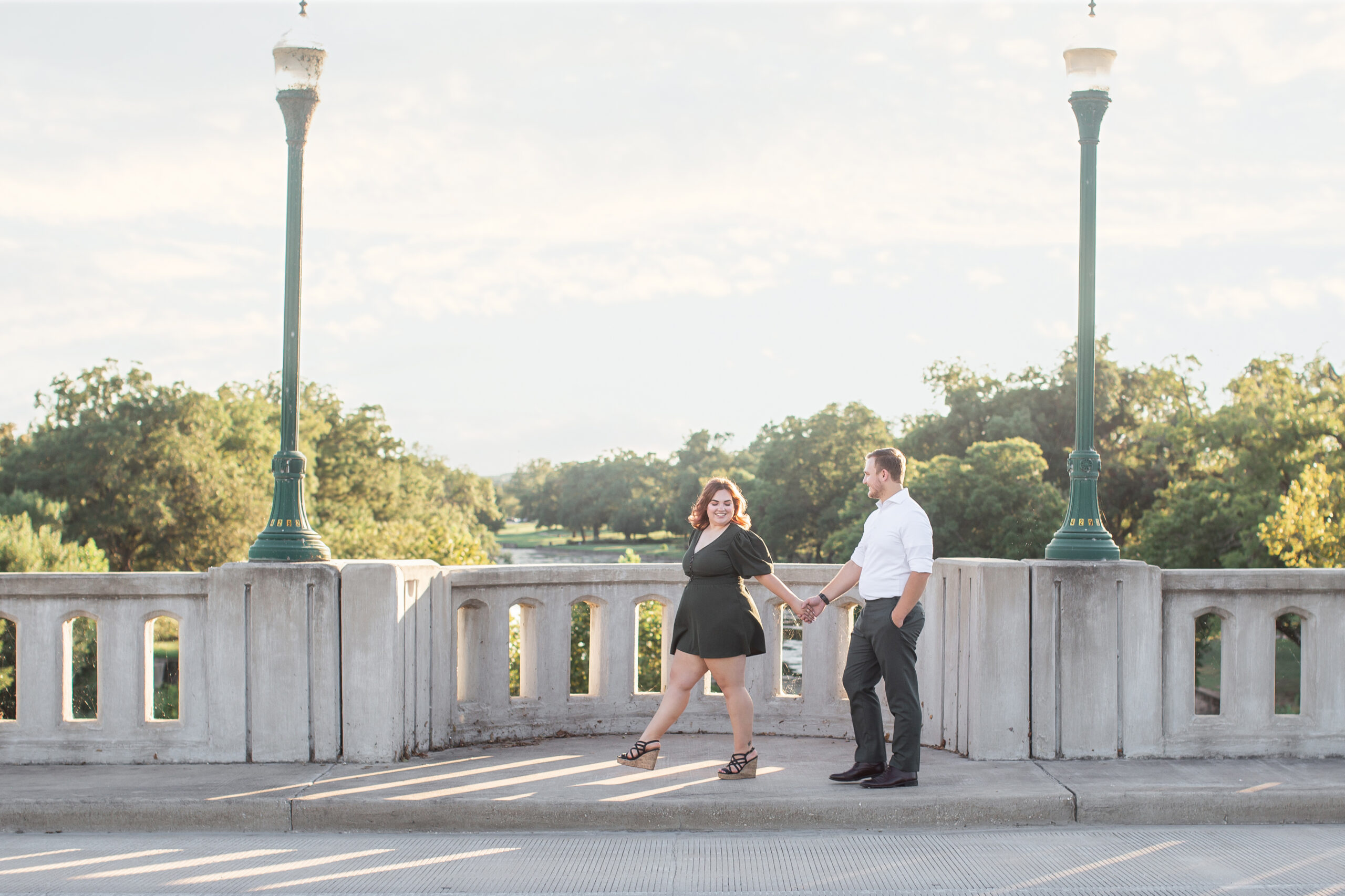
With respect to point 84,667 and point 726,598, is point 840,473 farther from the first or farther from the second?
point 726,598

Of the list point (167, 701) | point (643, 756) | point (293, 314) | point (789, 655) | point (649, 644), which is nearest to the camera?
point (643, 756)

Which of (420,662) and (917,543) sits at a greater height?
(917,543)

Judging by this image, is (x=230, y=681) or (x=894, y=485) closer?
(x=894, y=485)

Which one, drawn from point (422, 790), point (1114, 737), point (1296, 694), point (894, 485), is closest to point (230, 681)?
point (422, 790)

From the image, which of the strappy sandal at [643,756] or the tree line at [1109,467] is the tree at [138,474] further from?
the strappy sandal at [643,756]

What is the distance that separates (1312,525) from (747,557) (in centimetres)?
2837

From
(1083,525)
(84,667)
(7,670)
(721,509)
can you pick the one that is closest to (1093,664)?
(1083,525)

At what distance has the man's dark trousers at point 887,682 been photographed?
6.27 metres

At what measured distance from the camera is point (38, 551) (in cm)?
3722

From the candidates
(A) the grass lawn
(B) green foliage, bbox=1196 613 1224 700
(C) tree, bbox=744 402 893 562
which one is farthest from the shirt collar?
(A) the grass lawn

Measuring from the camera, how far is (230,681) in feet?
22.6

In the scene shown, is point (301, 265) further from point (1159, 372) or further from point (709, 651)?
point (1159, 372)

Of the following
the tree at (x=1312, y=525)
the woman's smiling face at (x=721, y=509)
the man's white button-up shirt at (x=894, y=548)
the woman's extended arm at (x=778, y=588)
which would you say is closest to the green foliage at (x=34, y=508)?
the tree at (x=1312, y=525)

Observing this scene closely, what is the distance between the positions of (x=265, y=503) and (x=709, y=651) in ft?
153
